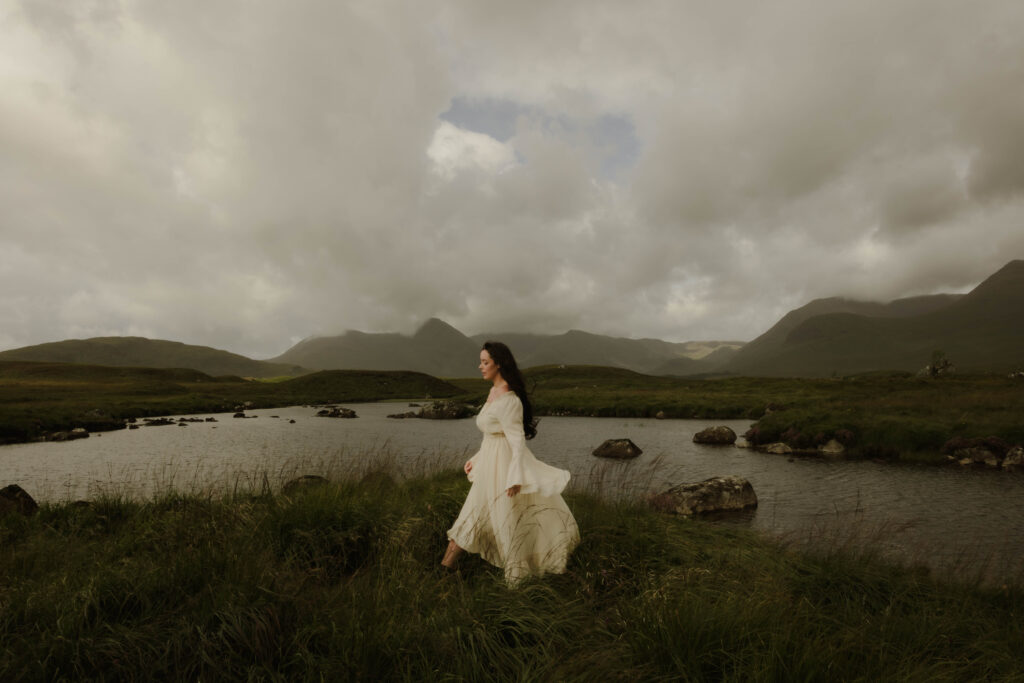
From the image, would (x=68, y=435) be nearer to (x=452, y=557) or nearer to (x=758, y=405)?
(x=452, y=557)

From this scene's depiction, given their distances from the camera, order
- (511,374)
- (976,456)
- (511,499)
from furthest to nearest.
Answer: (976,456) → (511,374) → (511,499)

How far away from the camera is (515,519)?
685 centimetres

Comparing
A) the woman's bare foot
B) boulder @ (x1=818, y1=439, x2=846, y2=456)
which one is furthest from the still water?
the woman's bare foot

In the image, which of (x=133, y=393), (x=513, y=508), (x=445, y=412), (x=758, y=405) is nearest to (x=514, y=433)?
(x=513, y=508)

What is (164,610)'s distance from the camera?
4691 mm

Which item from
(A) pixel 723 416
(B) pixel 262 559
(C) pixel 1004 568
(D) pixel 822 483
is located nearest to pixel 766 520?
(C) pixel 1004 568

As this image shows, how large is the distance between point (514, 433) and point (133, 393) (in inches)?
3755

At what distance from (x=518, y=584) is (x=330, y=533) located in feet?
10.7

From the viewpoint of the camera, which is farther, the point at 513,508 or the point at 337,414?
the point at 337,414

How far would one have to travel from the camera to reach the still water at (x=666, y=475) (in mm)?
11570

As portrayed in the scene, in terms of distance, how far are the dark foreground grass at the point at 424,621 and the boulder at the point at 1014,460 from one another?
61.5 feet

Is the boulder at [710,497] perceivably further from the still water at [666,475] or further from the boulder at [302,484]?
the boulder at [302,484]

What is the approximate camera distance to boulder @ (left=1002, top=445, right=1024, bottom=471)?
67.7ft

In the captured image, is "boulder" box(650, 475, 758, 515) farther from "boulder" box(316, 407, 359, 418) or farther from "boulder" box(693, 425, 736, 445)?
"boulder" box(316, 407, 359, 418)
